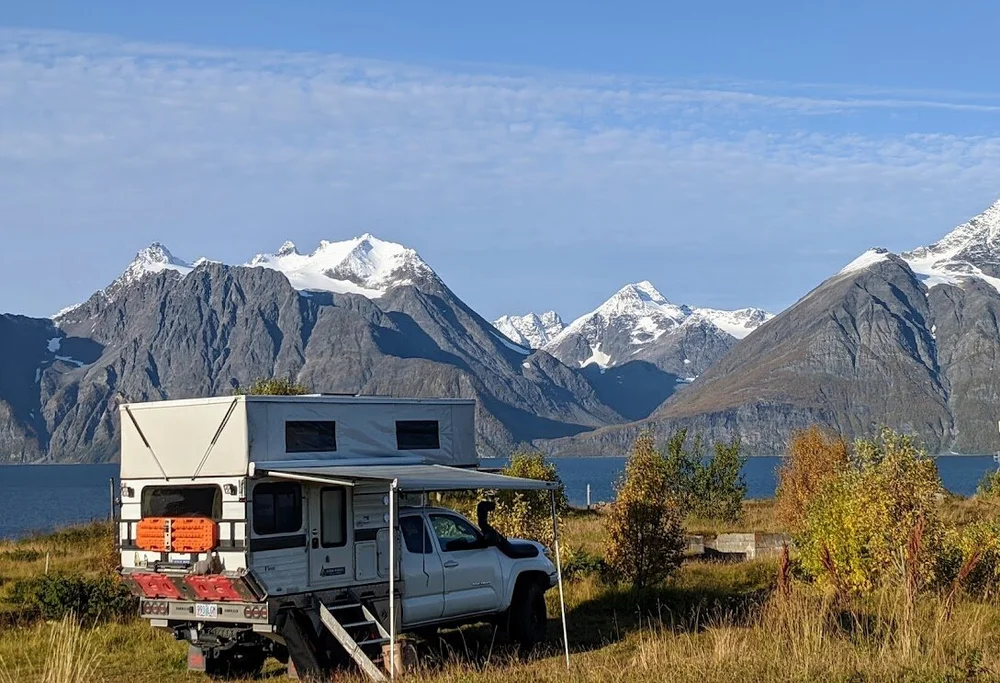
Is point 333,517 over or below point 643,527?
over

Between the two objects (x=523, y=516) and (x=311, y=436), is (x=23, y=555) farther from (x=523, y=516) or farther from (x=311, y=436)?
(x=311, y=436)

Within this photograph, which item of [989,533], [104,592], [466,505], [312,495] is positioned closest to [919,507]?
[989,533]

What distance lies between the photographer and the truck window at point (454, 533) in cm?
1675

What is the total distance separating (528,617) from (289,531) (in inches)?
166

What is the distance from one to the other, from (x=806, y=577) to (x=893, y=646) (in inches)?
426

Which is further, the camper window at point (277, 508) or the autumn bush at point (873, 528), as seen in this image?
the autumn bush at point (873, 528)

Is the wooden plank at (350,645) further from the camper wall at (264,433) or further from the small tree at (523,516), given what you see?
the small tree at (523,516)

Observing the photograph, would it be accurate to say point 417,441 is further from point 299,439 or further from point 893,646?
point 893,646

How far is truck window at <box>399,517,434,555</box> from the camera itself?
53.4ft

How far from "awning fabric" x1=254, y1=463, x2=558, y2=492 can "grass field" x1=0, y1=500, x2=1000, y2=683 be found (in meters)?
2.07

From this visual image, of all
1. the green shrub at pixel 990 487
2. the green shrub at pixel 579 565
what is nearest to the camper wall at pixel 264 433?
the green shrub at pixel 579 565

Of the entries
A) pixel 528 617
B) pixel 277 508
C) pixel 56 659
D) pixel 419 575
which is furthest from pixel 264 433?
pixel 528 617

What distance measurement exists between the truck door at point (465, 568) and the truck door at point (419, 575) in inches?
5.7

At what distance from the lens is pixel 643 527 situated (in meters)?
22.3
